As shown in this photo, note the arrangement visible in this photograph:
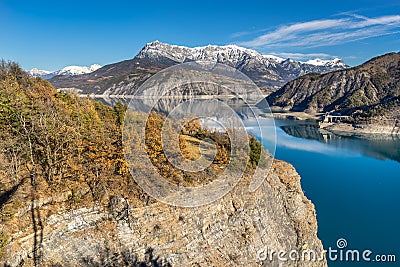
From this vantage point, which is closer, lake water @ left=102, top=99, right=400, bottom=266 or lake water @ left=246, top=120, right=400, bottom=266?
lake water @ left=102, top=99, right=400, bottom=266

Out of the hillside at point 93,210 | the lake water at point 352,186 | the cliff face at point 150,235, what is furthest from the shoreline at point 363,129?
the hillside at point 93,210

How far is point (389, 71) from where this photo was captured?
4114 inches

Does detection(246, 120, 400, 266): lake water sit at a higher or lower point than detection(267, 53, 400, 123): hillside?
lower

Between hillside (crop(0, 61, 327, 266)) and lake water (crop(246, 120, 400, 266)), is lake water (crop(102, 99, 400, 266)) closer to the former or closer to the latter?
lake water (crop(246, 120, 400, 266))

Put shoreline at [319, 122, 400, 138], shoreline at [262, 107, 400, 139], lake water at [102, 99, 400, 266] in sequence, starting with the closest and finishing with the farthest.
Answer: lake water at [102, 99, 400, 266], shoreline at [319, 122, 400, 138], shoreline at [262, 107, 400, 139]

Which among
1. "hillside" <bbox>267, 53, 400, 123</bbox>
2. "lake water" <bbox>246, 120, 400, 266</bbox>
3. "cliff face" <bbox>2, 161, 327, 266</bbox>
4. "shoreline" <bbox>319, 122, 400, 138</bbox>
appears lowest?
"lake water" <bbox>246, 120, 400, 266</bbox>

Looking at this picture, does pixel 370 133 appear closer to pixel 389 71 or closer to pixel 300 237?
pixel 300 237

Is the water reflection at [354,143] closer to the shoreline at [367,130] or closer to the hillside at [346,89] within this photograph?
the shoreline at [367,130]

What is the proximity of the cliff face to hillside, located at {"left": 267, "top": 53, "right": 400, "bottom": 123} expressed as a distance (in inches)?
3063

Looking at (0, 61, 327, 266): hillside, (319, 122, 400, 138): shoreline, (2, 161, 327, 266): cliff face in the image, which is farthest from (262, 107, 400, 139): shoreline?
(0, 61, 327, 266): hillside

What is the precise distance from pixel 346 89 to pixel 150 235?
362ft

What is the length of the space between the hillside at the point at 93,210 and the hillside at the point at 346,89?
79.2m

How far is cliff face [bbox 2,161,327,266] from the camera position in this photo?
7578mm

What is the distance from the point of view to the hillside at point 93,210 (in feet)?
25.1
